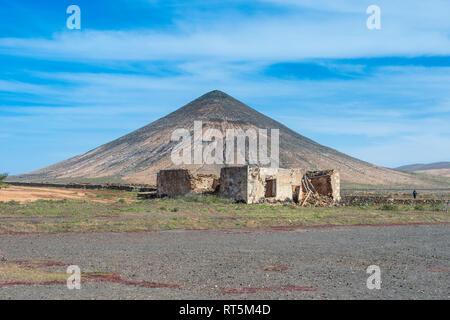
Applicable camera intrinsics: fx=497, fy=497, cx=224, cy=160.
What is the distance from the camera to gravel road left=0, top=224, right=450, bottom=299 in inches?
329

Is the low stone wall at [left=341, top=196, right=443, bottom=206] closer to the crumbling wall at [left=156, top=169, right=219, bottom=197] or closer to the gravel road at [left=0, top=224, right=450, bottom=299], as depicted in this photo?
the crumbling wall at [left=156, top=169, right=219, bottom=197]

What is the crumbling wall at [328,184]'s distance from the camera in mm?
36094

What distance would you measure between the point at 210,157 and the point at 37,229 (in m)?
79.2

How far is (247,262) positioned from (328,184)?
84.5 ft

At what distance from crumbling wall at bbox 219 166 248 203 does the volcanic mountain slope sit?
5289 cm

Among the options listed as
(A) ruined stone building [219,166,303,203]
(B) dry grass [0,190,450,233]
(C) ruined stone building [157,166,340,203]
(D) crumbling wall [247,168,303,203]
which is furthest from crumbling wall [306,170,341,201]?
(B) dry grass [0,190,450,233]

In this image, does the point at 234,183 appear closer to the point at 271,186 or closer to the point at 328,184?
the point at 271,186

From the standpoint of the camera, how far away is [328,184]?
3634 cm

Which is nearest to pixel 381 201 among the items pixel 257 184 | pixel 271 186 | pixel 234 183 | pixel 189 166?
pixel 271 186

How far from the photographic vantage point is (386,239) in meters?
16.8

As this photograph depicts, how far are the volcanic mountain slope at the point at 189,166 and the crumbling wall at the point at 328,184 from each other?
52.2 meters

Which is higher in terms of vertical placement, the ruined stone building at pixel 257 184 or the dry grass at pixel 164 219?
the ruined stone building at pixel 257 184

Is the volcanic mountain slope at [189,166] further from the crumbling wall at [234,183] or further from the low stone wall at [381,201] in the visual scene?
the crumbling wall at [234,183]

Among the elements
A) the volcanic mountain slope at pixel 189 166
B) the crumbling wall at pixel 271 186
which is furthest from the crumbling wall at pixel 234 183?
the volcanic mountain slope at pixel 189 166
